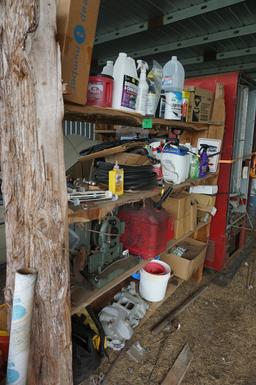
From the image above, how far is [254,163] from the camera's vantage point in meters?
2.67

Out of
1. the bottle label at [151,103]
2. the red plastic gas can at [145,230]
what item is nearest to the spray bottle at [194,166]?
the red plastic gas can at [145,230]

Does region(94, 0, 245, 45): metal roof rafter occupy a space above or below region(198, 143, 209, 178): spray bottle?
above

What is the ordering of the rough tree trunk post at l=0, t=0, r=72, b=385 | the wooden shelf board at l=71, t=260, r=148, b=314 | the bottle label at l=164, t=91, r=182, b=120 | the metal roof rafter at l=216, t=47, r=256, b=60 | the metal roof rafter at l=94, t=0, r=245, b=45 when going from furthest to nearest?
the metal roof rafter at l=216, t=47, r=256, b=60, the metal roof rafter at l=94, t=0, r=245, b=45, the bottle label at l=164, t=91, r=182, b=120, the wooden shelf board at l=71, t=260, r=148, b=314, the rough tree trunk post at l=0, t=0, r=72, b=385

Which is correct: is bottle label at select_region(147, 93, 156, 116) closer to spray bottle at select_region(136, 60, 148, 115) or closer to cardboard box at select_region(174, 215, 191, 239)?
spray bottle at select_region(136, 60, 148, 115)

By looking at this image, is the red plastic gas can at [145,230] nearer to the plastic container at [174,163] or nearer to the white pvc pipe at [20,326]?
the plastic container at [174,163]

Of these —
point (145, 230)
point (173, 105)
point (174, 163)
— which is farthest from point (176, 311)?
point (173, 105)

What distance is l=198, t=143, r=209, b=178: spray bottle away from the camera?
80.8 inches

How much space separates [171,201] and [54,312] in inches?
43.6

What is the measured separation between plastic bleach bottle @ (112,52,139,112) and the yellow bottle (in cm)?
29

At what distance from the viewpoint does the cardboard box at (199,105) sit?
73.8 inches

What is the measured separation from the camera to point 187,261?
208 cm

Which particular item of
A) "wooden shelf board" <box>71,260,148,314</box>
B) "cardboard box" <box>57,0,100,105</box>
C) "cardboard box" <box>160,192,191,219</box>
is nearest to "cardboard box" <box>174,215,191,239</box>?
"cardboard box" <box>160,192,191,219</box>

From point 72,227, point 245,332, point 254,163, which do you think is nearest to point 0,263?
point 72,227

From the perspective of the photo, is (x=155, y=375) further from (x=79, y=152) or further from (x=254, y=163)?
(x=254, y=163)
